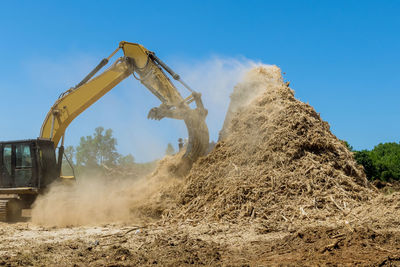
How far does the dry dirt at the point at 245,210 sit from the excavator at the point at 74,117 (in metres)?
0.48

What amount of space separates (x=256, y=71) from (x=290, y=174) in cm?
405

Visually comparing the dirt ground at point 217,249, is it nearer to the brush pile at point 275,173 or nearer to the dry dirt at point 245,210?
the dry dirt at point 245,210

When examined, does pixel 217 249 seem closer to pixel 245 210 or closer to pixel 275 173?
pixel 245 210

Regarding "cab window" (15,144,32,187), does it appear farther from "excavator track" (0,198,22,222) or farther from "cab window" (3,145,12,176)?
"excavator track" (0,198,22,222)

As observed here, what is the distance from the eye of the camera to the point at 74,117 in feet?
36.0

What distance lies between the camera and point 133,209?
9469 millimetres

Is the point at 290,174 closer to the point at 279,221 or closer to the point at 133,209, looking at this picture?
the point at 279,221

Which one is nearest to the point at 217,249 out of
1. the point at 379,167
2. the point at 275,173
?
the point at 275,173

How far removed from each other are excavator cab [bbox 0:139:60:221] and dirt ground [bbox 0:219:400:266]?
266 cm

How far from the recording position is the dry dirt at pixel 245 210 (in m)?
5.19

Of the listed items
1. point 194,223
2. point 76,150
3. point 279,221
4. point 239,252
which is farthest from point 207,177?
point 76,150

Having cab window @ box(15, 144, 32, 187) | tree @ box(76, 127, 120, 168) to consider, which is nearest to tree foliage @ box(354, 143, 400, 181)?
cab window @ box(15, 144, 32, 187)

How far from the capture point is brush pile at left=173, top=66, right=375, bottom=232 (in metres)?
7.44

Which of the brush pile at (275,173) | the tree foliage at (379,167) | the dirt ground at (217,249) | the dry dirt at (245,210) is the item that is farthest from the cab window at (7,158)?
the tree foliage at (379,167)
